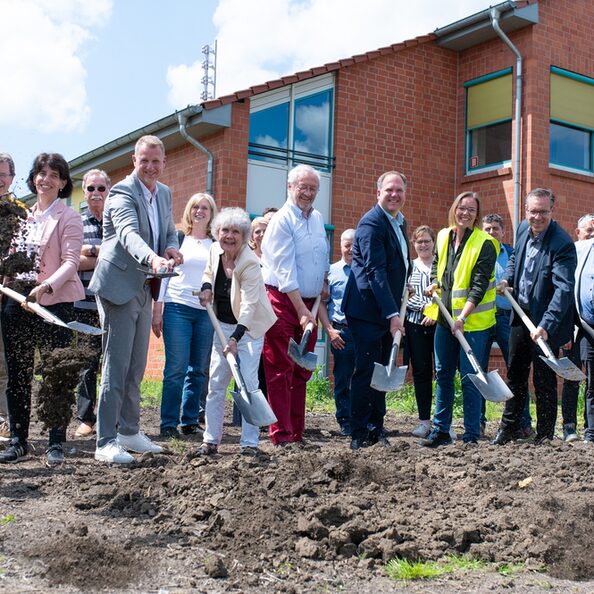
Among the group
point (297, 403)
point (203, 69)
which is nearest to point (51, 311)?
point (297, 403)

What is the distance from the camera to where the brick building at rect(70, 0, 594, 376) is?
1348cm

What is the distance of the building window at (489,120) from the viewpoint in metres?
14.8

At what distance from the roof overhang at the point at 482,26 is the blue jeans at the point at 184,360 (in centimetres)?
963

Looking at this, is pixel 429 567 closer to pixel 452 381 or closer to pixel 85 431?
pixel 452 381

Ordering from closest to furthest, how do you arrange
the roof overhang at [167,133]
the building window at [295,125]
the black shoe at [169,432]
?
the black shoe at [169,432]
the roof overhang at [167,133]
the building window at [295,125]

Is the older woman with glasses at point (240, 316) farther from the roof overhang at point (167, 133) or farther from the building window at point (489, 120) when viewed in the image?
the building window at point (489, 120)

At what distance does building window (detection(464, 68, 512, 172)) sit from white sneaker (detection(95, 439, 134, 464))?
11114 millimetres

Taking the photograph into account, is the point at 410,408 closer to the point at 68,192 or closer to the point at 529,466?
the point at 529,466

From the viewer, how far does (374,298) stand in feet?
20.0

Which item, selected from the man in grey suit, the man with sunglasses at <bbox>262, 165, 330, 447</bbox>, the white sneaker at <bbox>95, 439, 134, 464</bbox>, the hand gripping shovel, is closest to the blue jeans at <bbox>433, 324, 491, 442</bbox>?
the man with sunglasses at <bbox>262, 165, 330, 447</bbox>

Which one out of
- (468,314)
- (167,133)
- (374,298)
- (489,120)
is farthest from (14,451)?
(489,120)

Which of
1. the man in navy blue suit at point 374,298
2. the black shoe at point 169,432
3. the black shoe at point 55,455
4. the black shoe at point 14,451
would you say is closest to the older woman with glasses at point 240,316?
the man in navy blue suit at point 374,298

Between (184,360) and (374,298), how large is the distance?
1.87 m

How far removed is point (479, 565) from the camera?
360cm
